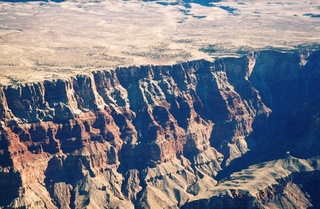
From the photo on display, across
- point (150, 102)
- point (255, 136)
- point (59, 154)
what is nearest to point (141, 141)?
point (150, 102)

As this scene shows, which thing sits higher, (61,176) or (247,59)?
(247,59)

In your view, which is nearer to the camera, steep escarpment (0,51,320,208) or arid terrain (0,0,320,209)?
steep escarpment (0,51,320,208)

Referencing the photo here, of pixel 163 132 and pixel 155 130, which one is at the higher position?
pixel 155 130

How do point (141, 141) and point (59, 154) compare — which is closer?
point (59, 154)

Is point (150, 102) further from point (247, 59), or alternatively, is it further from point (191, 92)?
point (247, 59)

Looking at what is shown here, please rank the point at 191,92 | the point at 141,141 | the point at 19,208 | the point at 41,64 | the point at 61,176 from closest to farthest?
the point at 19,208
the point at 61,176
the point at 141,141
the point at 191,92
the point at 41,64
